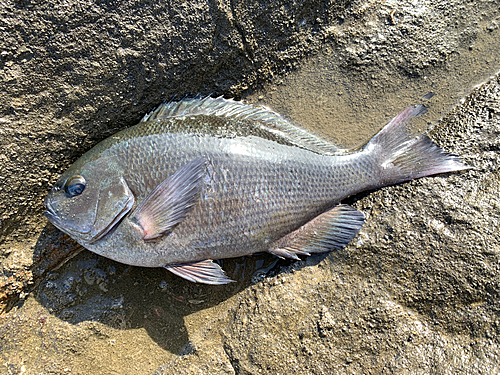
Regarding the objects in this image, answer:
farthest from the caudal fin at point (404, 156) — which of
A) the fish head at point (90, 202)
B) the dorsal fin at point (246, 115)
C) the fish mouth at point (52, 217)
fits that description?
the fish mouth at point (52, 217)

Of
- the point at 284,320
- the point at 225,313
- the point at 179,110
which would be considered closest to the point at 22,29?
the point at 179,110

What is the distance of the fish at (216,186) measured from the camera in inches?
82.4

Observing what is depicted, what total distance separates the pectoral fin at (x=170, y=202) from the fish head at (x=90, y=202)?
13cm

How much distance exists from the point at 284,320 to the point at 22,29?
2.42 m

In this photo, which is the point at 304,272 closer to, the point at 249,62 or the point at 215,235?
the point at 215,235

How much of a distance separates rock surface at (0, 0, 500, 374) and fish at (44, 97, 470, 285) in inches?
6.6

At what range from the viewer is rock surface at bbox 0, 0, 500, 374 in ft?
6.89

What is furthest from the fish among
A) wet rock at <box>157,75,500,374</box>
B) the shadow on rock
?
the shadow on rock

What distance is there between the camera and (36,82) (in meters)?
2.05

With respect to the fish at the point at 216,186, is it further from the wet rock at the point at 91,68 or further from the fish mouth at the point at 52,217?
the wet rock at the point at 91,68

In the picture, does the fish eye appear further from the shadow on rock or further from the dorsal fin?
the dorsal fin

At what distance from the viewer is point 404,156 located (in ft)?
7.78

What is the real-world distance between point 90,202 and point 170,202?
511 millimetres

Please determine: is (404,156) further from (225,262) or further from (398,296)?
(225,262)
